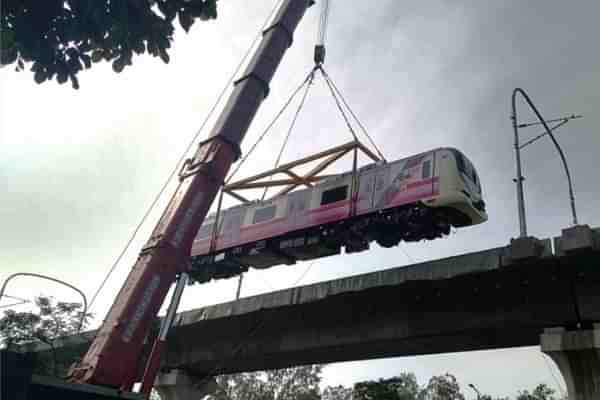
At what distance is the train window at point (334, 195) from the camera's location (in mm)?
20066

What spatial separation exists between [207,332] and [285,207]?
6.15 metres

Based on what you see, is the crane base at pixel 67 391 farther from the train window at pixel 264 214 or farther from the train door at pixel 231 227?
the train door at pixel 231 227

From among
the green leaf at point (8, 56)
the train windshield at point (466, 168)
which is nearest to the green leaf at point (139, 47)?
the green leaf at point (8, 56)

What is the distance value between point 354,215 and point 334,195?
58.4 inches

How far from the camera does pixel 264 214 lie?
73.3 ft

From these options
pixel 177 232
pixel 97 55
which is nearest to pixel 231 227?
pixel 177 232

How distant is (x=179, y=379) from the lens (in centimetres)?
1775

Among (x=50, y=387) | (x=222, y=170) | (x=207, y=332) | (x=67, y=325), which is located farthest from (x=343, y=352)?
(x=67, y=325)

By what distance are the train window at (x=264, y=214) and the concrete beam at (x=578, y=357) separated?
490 inches

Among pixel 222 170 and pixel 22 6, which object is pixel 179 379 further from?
pixel 22 6

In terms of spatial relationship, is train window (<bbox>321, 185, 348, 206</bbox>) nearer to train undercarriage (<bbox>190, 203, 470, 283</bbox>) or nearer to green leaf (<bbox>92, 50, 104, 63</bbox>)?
train undercarriage (<bbox>190, 203, 470, 283</bbox>)

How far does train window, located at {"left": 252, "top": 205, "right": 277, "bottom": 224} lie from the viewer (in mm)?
22062

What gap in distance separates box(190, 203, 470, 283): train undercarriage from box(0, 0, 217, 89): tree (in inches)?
524

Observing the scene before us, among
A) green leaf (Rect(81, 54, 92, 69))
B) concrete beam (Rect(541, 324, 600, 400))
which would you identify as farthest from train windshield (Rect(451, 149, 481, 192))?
green leaf (Rect(81, 54, 92, 69))
